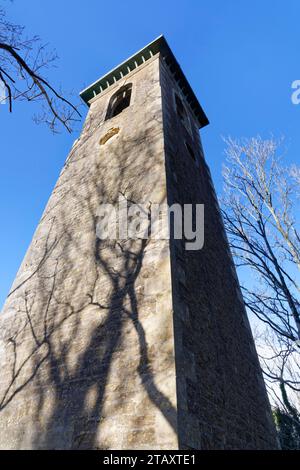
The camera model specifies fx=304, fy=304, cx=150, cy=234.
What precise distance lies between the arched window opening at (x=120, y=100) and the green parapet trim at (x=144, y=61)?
0.96 m

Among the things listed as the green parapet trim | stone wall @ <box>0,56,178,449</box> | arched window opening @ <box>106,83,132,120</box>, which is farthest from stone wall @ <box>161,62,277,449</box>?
the green parapet trim

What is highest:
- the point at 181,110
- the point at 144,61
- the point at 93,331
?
the point at 144,61

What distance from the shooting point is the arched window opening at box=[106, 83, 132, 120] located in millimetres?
10025

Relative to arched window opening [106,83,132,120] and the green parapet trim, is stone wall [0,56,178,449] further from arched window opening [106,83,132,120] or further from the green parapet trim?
the green parapet trim

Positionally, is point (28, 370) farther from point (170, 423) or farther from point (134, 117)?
point (134, 117)

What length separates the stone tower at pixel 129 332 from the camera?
2.84 meters

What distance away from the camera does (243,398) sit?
4.26 metres

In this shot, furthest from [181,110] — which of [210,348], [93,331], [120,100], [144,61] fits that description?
[93,331]

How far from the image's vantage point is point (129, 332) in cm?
334

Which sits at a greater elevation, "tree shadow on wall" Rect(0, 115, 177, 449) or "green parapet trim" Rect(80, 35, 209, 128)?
"green parapet trim" Rect(80, 35, 209, 128)

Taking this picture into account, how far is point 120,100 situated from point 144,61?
A: 1636mm

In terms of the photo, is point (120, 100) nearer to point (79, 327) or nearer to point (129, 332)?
point (79, 327)

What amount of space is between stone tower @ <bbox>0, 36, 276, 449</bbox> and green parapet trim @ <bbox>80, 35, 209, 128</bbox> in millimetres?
4866

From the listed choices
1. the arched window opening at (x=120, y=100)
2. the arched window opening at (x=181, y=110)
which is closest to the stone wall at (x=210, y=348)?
the arched window opening at (x=181, y=110)
